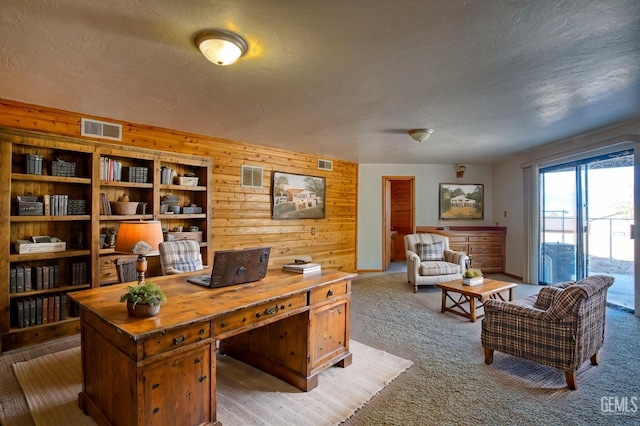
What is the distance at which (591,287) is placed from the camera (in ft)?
7.80

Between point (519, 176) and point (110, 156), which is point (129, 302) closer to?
point (110, 156)

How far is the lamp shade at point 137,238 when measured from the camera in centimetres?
215

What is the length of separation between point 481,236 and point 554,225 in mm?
1367

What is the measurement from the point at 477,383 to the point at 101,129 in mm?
4455

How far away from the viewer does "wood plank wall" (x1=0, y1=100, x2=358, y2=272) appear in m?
3.39

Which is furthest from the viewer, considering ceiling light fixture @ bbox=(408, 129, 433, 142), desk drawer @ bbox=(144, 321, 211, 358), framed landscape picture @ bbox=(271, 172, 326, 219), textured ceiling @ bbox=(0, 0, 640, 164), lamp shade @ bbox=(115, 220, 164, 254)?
framed landscape picture @ bbox=(271, 172, 326, 219)

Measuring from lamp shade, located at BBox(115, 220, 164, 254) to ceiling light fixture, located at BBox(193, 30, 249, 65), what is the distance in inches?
47.7

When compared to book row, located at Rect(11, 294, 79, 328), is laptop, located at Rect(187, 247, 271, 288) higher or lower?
higher

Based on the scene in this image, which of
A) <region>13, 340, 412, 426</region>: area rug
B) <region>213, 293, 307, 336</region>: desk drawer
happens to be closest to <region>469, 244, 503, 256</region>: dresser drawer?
<region>13, 340, 412, 426</region>: area rug

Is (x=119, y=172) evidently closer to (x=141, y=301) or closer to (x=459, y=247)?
(x=141, y=301)

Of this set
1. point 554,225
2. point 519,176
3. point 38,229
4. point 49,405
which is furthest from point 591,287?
point 38,229

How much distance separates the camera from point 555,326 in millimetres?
2391

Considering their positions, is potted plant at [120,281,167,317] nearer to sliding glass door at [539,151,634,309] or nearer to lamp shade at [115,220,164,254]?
lamp shade at [115,220,164,254]

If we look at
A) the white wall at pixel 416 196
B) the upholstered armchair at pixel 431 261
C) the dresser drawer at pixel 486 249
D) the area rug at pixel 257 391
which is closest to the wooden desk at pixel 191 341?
the area rug at pixel 257 391
